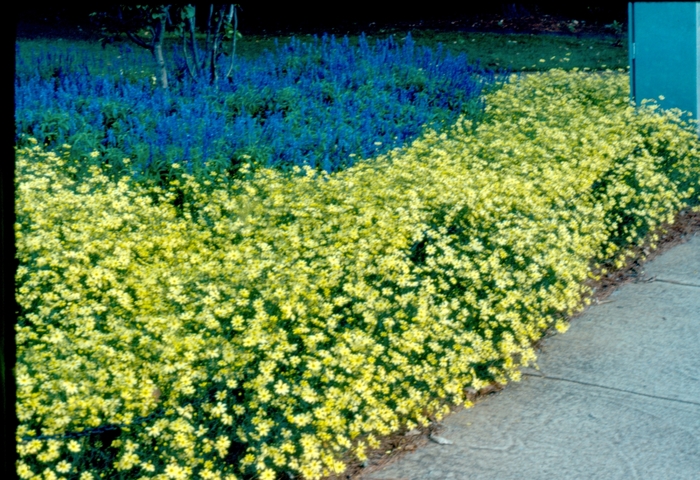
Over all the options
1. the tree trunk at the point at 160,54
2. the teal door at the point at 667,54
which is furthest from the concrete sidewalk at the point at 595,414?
the tree trunk at the point at 160,54

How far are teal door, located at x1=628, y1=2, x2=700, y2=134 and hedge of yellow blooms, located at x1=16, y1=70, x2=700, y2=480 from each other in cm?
229

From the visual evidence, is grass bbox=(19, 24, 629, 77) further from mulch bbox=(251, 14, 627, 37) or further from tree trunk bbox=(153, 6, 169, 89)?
tree trunk bbox=(153, 6, 169, 89)

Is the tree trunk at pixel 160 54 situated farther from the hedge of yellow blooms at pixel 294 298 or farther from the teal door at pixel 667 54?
the teal door at pixel 667 54

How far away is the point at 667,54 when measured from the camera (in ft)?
25.3

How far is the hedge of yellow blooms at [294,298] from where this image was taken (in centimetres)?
279

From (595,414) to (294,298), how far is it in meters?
1.38

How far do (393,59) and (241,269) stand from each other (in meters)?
6.62

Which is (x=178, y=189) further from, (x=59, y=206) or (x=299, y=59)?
(x=299, y=59)

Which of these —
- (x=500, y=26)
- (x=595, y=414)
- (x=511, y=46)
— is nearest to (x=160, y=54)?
(x=595, y=414)

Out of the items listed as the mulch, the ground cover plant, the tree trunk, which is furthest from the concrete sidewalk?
the mulch

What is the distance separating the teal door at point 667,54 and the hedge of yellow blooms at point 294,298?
2286mm

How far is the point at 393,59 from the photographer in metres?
9.70

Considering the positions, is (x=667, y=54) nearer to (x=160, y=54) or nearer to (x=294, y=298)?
(x=160, y=54)

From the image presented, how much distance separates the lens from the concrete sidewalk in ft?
10.4
